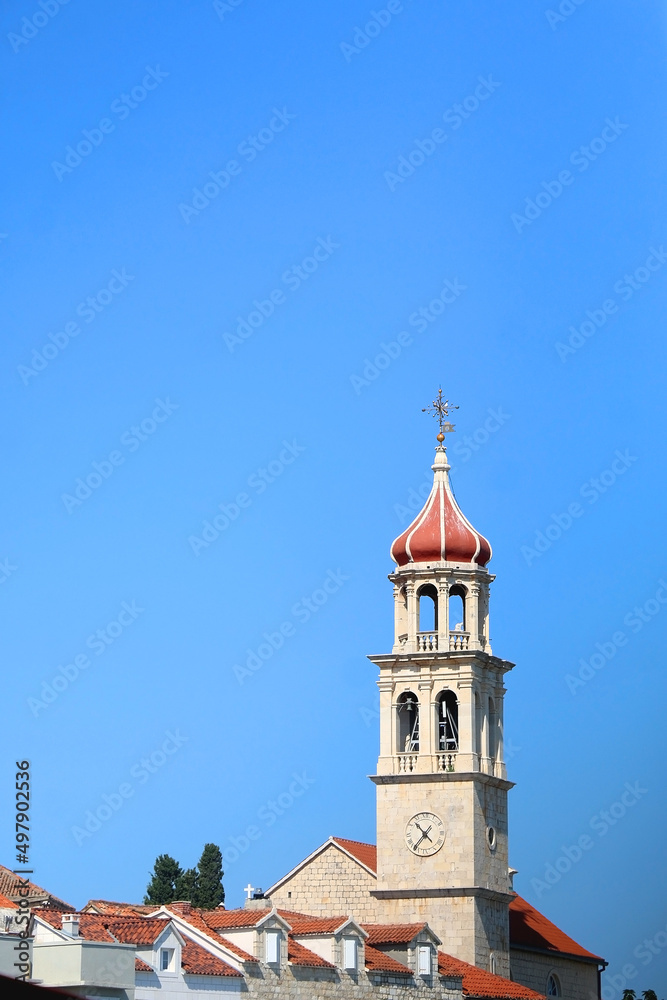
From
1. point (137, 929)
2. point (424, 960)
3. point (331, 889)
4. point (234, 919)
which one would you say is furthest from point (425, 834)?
point (137, 929)

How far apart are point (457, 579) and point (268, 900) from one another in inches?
549

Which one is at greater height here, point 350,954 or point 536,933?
point 536,933

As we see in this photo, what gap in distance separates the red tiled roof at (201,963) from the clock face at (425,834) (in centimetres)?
1459

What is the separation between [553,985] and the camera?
66375 mm

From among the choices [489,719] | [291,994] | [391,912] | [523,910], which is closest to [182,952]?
[291,994]

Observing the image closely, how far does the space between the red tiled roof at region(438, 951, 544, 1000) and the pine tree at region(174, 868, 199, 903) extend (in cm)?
2716

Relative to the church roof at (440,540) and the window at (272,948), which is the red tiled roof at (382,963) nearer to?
the window at (272,948)

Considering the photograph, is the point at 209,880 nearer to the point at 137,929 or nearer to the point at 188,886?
the point at 188,886

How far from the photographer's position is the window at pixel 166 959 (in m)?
42.0

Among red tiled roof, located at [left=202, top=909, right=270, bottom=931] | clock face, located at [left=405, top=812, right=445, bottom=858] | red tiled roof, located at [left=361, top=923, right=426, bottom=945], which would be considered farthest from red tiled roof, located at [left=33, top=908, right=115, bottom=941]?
clock face, located at [left=405, top=812, right=445, bottom=858]

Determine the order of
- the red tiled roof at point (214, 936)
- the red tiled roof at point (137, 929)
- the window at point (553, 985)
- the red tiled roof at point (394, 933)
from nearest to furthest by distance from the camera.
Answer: the red tiled roof at point (137, 929), the red tiled roof at point (214, 936), the red tiled roof at point (394, 933), the window at point (553, 985)

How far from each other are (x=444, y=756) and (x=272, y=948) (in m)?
14.6

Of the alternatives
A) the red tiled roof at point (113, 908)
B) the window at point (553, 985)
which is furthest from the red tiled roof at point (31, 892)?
the window at point (553, 985)

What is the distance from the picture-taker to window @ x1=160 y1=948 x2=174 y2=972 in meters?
42.0
